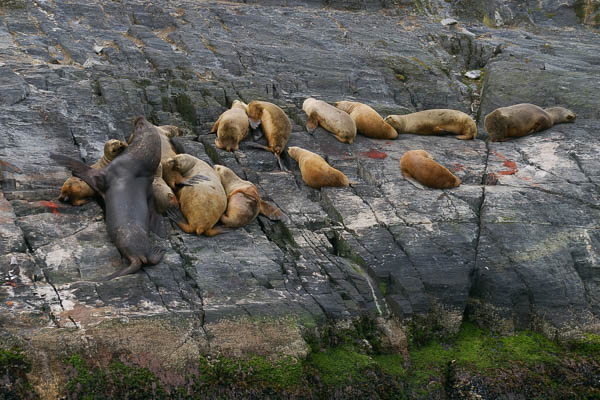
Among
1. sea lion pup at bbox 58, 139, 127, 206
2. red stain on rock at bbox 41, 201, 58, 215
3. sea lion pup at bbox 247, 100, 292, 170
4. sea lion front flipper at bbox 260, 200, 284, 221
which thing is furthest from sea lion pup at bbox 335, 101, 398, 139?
red stain on rock at bbox 41, 201, 58, 215

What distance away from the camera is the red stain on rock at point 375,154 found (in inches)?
404

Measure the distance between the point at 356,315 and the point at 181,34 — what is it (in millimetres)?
9929

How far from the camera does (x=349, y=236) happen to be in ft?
26.7

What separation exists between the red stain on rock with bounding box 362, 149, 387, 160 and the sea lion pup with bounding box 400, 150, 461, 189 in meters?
0.74

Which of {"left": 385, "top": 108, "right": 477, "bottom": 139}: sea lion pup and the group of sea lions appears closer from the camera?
the group of sea lions

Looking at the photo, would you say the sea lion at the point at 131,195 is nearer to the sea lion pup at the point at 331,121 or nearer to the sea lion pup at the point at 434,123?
the sea lion pup at the point at 331,121

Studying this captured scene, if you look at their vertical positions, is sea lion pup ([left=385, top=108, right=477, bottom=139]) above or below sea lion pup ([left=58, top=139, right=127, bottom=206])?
below

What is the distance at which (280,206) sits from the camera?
8812 mm

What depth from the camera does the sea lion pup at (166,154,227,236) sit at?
781cm

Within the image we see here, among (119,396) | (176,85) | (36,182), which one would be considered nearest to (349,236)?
(119,396)

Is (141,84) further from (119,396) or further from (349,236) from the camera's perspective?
(119,396)

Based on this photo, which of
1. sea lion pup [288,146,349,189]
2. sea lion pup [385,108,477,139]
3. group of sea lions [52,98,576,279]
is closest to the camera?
group of sea lions [52,98,576,279]

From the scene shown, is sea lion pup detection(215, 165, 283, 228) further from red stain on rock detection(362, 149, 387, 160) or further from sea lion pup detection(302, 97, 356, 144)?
sea lion pup detection(302, 97, 356, 144)

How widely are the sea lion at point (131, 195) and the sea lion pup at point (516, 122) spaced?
6046mm
